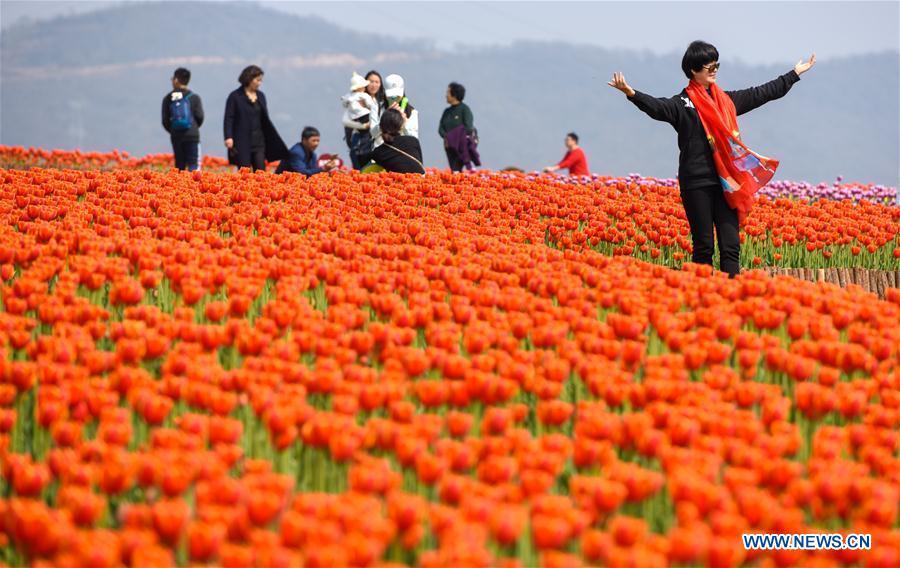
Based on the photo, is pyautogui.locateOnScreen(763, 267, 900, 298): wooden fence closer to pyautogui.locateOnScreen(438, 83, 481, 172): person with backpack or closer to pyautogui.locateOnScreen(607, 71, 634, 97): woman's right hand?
pyautogui.locateOnScreen(607, 71, 634, 97): woman's right hand

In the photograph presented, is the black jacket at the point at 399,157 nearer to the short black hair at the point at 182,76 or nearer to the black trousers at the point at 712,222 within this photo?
the short black hair at the point at 182,76

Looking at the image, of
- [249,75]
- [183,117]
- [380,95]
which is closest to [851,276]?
[249,75]

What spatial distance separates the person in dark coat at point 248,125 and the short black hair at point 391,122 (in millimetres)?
2523

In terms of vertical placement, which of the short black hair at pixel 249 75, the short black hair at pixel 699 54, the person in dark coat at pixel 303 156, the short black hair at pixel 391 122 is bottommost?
the short black hair at pixel 699 54

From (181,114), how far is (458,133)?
198 inches

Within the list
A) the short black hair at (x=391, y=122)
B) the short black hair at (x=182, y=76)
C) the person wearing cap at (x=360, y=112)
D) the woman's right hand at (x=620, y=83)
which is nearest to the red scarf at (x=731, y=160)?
the woman's right hand at (x=620, y=83)

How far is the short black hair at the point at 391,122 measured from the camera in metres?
14.8

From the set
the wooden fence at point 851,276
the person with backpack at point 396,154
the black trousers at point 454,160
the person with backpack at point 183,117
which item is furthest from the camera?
the black trousers at point 454,160

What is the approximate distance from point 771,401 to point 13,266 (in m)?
5.05

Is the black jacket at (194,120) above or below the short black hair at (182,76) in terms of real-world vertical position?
below

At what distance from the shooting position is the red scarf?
9.66 meters

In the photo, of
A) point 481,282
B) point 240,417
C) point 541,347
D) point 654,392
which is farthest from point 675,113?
point 240,417

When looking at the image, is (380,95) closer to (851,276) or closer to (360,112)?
(360,112)

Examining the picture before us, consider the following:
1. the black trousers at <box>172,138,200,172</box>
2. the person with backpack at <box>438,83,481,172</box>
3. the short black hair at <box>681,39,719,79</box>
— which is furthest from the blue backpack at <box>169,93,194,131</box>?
the short black hair at <box>681,39,719,79</box>
